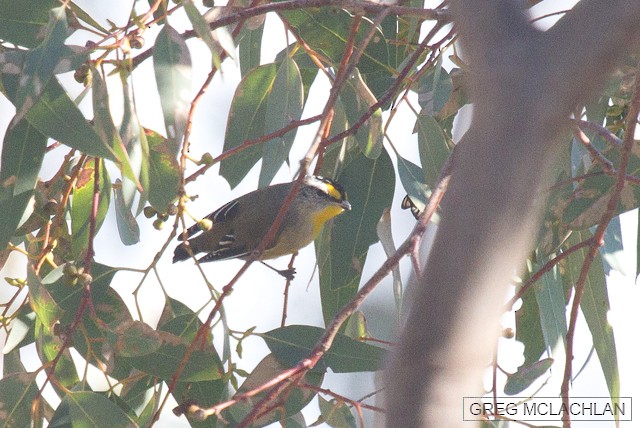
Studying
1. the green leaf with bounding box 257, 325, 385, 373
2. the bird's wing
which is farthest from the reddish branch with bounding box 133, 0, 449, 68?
the bird's wing

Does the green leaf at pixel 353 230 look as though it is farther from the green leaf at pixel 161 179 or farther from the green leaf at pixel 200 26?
the green leaf at pixel 200 26

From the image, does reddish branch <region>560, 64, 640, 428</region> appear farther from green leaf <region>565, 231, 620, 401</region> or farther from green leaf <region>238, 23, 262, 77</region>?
green leaf <region>238, 23, 262, 77</region>

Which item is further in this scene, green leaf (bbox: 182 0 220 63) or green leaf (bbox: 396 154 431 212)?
green leaf (bbox: 396 154 431 212)

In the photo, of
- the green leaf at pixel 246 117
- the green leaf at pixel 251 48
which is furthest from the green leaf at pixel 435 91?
the green leaf at pixel 251 48

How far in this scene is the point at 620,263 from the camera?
2.00 metres

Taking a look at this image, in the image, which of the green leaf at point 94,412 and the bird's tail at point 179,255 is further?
the bird's tail at point 179,255

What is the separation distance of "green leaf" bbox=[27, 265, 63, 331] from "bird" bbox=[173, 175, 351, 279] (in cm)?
138

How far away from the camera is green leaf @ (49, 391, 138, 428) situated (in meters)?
1.76

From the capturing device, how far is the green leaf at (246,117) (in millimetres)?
2164

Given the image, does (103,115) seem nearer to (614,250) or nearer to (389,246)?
(389,246)

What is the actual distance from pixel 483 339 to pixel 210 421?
1615mm

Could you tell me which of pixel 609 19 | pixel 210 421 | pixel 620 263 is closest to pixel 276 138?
pixel 210 421

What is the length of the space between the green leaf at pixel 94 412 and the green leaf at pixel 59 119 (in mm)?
551

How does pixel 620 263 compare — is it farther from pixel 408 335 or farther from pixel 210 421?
pixel 408 335
